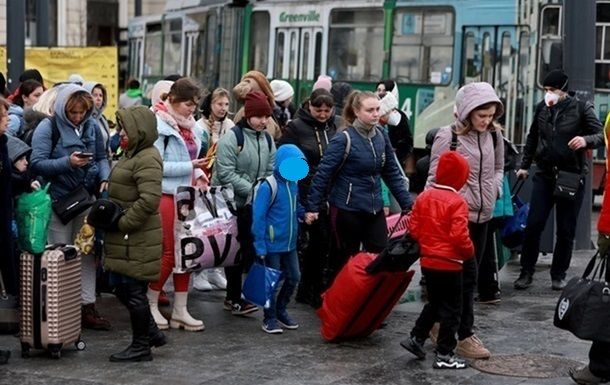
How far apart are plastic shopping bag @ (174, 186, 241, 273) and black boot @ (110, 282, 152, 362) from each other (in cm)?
95

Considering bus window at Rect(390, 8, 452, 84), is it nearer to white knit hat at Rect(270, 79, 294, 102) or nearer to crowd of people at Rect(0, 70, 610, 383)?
white knit hat at Rect(270, 79, 294, 102)

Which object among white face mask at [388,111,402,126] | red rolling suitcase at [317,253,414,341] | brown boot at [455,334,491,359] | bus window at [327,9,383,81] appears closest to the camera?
brown boot at [455,334,491,359]

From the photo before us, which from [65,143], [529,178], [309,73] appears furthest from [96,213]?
[309,73]

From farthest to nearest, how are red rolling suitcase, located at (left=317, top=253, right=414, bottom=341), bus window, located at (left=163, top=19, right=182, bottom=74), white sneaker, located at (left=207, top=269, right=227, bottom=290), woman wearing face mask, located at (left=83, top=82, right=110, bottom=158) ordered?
1. bus window, located at (left=163, top=19, right=182, bottom=74)
2. white sneaker, located at (left=207, top=269, right=227, bottom=290)
3. woman wearing face mask, located at (left=83, top=82, right=110, bottom=158)
4. red rolling suitcase, located at (left=317, top=253, right=414, bottom=341)

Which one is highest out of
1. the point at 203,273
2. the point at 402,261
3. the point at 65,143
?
the point at 65,143

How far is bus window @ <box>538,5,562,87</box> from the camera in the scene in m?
19.2

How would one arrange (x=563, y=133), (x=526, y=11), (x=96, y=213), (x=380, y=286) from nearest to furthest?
1. (x=96, y=213)
2. (x=380, y=286)
3. (x=563, y=133)
4. (x=526, y=11)

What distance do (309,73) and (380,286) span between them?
14.2 m

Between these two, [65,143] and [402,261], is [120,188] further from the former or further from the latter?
[402,261]

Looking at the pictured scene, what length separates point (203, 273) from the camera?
Result: 11.5 metres

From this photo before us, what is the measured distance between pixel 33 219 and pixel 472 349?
291cm

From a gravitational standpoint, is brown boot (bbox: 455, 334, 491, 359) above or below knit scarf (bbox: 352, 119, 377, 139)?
below

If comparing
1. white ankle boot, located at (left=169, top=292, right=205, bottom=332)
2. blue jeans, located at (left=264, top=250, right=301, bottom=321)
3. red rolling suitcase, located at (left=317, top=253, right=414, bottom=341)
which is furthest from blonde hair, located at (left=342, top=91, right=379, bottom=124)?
white ankle boot, located at (left=169, top=292, right=205, bottom=332)

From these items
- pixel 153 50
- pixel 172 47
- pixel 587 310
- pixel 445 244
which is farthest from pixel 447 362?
pixel 153 50
